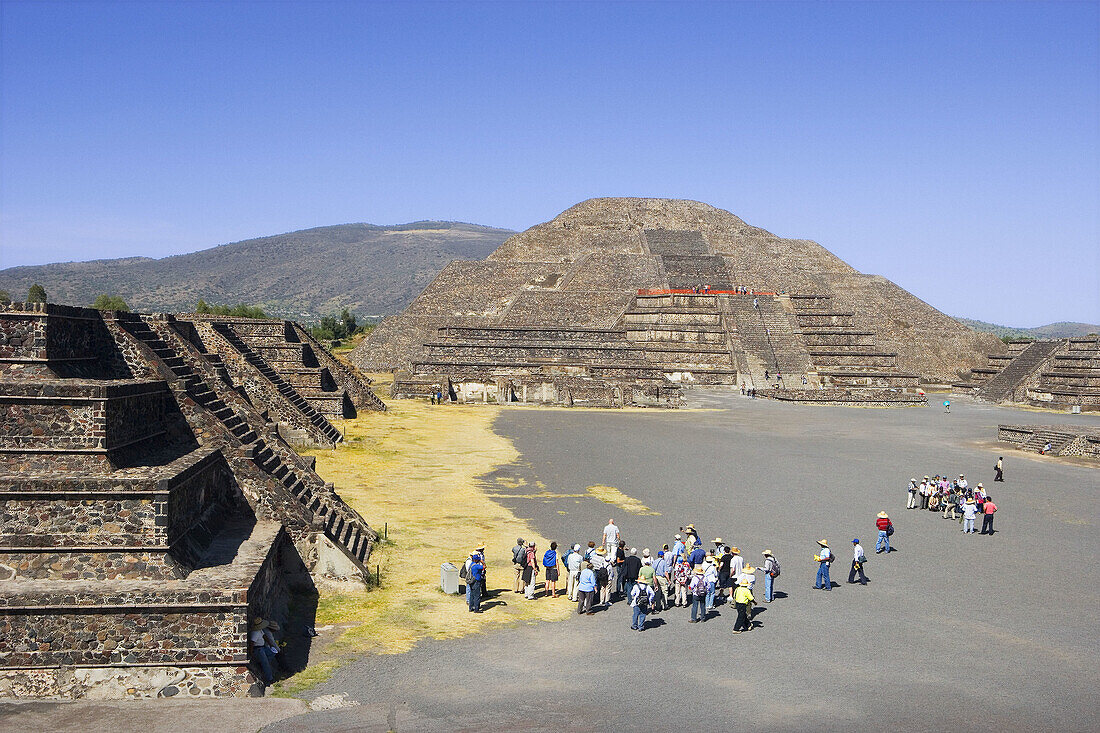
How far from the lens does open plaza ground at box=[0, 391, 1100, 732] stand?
817 centimetres

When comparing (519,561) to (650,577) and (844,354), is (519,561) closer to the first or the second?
(650,577)

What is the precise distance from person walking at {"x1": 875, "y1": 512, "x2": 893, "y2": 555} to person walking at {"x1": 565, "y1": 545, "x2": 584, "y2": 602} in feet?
16.8

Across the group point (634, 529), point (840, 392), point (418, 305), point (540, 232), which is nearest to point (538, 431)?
point (634, 529)

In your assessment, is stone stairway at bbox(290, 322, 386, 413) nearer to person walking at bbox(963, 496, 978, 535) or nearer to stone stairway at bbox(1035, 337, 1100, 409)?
person walking at bbox(963, 496, 978, 535)

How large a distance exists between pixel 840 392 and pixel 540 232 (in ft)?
110

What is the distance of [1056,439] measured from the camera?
2716 centimetres

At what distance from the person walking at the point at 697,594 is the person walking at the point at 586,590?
4.02 feet

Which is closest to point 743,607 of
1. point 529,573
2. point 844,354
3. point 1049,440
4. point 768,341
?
point 529,573

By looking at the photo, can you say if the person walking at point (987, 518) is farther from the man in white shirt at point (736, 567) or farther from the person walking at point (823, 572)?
the man in white shirt at point (736, 567)

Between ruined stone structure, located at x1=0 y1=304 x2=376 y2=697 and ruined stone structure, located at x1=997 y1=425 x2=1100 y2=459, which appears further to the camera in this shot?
ruined stone structure, located at x1=997 y1=425 x2=1100 y2=459

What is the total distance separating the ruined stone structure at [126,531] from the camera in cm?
868

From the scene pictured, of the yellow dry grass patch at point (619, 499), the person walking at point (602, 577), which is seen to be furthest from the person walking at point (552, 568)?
the yellow dry grass patch at point (619, 499)

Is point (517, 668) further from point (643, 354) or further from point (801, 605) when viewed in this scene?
point (643, 354)

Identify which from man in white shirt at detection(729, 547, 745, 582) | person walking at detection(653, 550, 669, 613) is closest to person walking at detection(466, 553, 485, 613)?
person walking at detection(653, 550, 669, 613)
